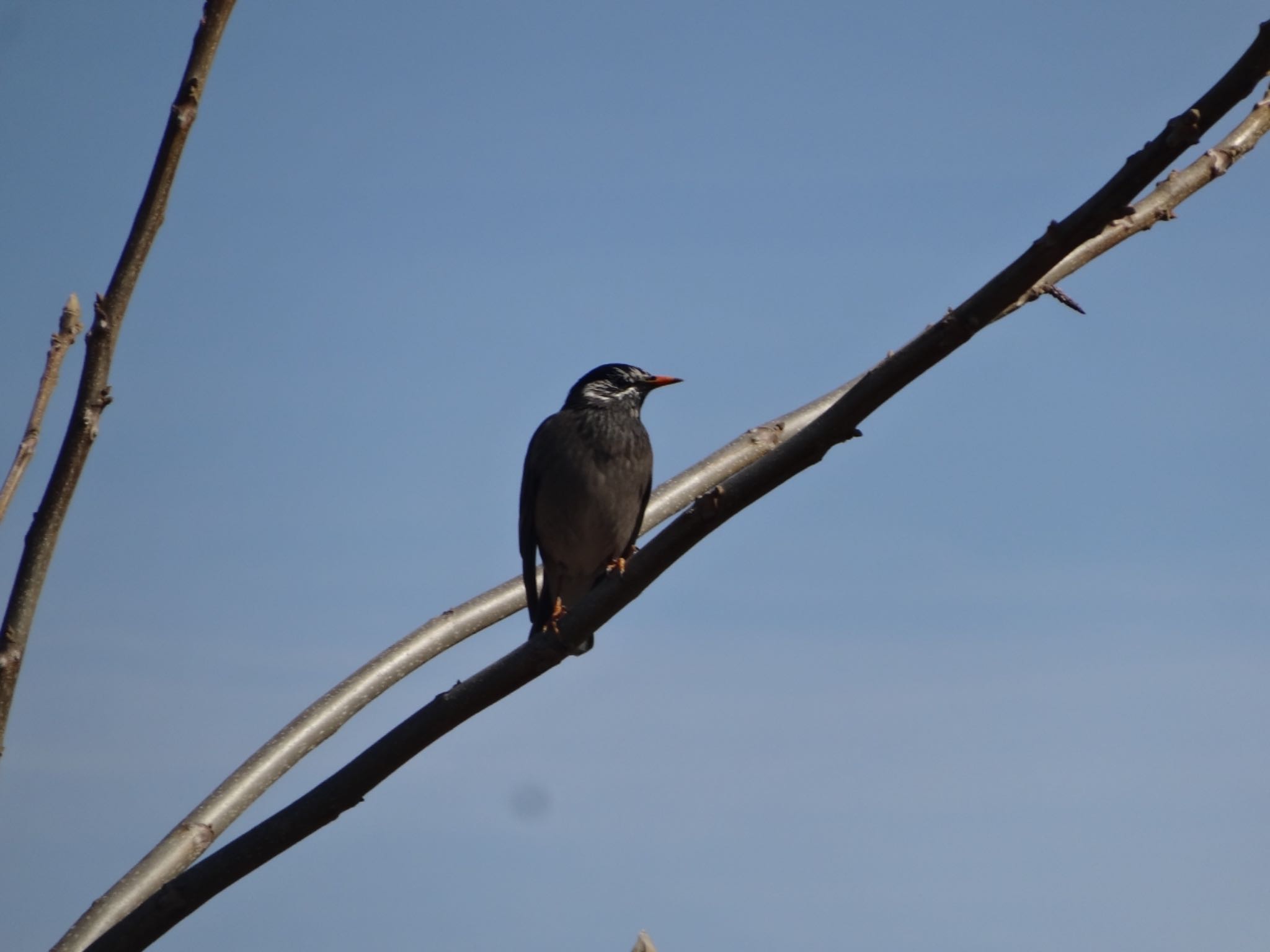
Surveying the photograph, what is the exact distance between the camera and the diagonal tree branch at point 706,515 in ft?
7.92

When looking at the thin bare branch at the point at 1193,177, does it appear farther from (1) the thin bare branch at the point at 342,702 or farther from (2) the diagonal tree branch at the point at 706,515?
(1) the thin bare branch at the point at 342,702

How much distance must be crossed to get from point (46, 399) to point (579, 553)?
5.23 meters

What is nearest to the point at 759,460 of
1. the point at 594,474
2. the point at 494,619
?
the point at 494,619

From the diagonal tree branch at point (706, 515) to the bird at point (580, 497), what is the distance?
166 inches

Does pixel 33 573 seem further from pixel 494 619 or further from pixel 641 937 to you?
pixel 494 619

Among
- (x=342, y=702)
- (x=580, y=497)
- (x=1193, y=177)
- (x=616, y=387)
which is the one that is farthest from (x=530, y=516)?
(x=1193, y=177)

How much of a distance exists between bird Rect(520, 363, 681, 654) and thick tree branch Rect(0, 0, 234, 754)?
497 centimetres

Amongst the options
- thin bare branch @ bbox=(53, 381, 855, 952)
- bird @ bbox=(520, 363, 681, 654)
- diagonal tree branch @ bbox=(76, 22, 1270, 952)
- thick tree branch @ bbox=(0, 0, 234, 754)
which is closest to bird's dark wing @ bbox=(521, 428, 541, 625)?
bird @ bbox=(520, 363, 681, 654)

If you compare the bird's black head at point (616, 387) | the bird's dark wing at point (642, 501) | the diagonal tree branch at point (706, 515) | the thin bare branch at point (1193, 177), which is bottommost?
the diagonal tree branch at point (706, 515)

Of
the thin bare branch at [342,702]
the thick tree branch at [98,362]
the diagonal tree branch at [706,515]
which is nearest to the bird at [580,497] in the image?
the thin bare branch at [342,702]

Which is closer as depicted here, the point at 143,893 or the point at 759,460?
the point at 759,460

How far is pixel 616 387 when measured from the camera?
8.59 metres

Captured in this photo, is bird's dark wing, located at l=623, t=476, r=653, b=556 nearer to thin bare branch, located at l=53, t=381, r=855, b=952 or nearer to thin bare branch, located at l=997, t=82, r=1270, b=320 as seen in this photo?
thin bare branch, located at l=53, t=381, r=855, b=952

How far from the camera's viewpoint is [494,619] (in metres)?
4.41
